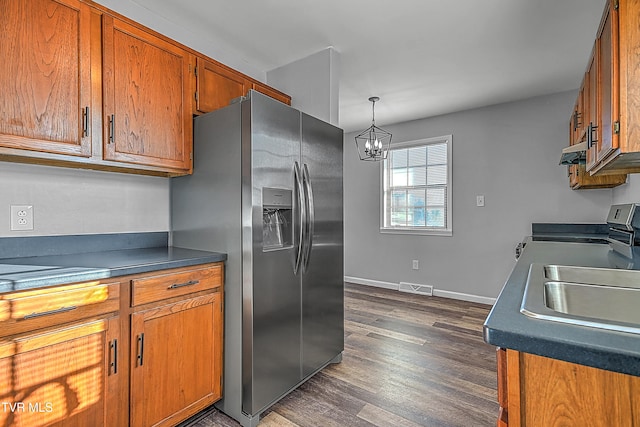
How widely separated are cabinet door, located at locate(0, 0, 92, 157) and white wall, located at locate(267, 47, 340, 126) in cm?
155

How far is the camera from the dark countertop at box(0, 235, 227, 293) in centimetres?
120

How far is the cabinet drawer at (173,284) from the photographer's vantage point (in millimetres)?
1497

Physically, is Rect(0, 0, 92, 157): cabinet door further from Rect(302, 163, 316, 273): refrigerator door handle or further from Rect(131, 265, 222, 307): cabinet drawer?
Rect(302, 163, 316, 273): refrigerator door handle

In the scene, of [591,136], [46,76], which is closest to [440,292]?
[591,136]

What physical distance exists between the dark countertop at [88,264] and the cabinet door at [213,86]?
0.96m

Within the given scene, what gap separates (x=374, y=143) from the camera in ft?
11.6

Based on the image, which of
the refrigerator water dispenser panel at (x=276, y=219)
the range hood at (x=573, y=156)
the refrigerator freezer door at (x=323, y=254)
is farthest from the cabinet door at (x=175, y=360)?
the range hood at (x=573, y=156)

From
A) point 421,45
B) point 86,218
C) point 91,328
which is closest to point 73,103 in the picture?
point 86,218

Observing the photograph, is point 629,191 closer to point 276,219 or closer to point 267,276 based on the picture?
point 276,219

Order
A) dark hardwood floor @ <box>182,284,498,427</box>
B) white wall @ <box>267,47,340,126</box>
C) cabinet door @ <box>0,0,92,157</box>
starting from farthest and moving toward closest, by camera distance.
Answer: white wall @ <box>267,47,340,126</box> < dark hardwood floor @ <box>182,284,498,427</box> < cabinet door @ <box>0,0,92,157</box>

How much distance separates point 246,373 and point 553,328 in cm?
153

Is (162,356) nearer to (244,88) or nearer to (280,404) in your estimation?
(280,404)

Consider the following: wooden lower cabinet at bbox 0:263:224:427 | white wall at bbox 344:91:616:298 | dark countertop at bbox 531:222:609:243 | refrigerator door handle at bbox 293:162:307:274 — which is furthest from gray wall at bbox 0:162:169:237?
dark countertop at bbox 531:222:609:243

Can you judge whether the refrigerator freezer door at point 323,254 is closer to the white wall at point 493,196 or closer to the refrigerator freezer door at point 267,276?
the refrigerator freezer door at point 267,276
